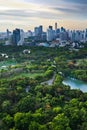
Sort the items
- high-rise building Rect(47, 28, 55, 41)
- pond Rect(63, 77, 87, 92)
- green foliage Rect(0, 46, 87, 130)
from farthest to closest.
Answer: high-rise building Rect(47, 28, 55, 41) < pond Rect(63, 77, 87, 92) < green foliage Rect(0, 46, 87, 130)

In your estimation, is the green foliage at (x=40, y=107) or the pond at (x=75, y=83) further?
the pond at (x=75, y=83)

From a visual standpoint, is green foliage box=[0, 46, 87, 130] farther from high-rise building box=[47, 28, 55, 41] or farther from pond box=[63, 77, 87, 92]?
high-rise building box=[47, 28, 55, 41]

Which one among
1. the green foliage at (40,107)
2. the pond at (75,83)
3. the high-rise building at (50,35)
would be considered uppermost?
the green foliage at (40,107)

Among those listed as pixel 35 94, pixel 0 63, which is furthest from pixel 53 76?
pixel 0 63

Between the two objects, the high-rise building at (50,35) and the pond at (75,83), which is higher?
the pond at (75,83)

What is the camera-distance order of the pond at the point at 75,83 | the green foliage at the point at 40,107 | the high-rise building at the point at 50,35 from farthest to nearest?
the high-rise building at the point at 50,35 → the pond at the point at 75,83 → the green foliage at the point at 40,107

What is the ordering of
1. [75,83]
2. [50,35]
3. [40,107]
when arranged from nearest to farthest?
[40,107], [75,83], [50,35]

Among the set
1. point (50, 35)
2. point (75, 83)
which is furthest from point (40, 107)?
point (50, 35)

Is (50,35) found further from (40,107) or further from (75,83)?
(40,107)

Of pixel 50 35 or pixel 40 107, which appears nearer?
pixel 40 107

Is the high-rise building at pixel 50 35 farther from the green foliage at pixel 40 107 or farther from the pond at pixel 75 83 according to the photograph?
the green foliage at pixel 40 107

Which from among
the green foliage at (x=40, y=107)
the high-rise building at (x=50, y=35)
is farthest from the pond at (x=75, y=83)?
the high-rise building at (x=50, y=35)

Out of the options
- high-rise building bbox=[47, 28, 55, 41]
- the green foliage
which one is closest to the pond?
the green foliage
